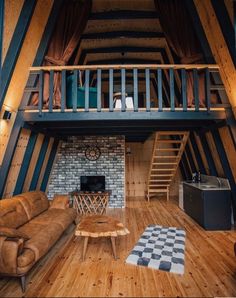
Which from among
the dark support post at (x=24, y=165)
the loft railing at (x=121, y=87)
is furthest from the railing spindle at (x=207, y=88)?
the dark support post at (x=24, y=165)

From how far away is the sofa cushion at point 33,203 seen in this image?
3537 mm

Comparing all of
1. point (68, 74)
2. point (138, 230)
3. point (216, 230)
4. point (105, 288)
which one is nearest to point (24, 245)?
point (105, 288)

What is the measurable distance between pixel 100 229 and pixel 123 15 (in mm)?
4367

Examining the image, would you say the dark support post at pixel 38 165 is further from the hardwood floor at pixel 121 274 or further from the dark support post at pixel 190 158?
the dark support post at pixel 190 158

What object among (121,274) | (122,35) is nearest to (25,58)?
(122,35)

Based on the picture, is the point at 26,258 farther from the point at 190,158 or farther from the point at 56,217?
the point at 190,158

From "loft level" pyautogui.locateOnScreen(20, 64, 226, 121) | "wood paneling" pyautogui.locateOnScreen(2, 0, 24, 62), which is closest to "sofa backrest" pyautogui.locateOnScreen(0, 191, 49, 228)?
"loft level" pyautogui.locateOnScreen(20, 64, 226, 121)

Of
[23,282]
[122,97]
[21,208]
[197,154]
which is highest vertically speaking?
[122,97]

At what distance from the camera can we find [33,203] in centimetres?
377

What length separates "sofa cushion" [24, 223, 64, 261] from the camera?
2.42 m

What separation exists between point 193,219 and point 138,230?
60.1 inches

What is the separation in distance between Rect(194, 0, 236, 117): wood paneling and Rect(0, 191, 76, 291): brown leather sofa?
352cm

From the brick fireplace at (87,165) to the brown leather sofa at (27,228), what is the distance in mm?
1711

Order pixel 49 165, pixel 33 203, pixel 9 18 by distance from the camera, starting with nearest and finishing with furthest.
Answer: pixel 9 18 → pixel 33 203 → pixel 49 165
